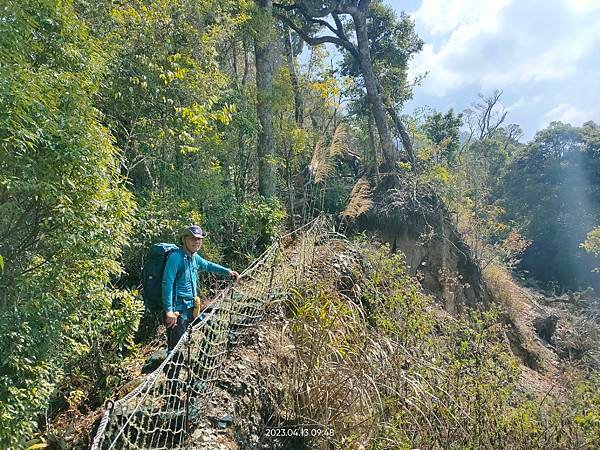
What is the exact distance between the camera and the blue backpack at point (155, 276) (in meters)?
3.18

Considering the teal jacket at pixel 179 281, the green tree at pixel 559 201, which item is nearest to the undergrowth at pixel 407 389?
the teal jacket at pixel 179 281

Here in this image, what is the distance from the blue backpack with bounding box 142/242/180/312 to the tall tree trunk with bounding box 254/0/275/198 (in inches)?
163

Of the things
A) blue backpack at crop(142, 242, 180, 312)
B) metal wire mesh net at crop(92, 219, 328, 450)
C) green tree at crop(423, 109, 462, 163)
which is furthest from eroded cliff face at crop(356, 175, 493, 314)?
green tree at crop(423, 109, 462, 163)

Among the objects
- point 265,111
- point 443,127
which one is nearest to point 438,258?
point 265,111

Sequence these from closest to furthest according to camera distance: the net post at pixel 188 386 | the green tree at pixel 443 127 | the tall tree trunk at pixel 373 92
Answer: the net post at pixel 188 386
the tall tree trunk at pixel 373 92
the green tree at pixel 443 127

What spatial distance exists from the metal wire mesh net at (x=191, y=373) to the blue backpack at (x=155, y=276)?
0.36m

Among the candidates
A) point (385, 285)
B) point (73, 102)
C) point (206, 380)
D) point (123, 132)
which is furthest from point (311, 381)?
point (123, 132)

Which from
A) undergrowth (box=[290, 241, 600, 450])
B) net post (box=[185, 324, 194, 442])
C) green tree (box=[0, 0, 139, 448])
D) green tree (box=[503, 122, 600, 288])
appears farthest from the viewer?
green tree (box=[503, 122, 600, 288])

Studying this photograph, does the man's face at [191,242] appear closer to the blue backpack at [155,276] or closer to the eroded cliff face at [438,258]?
the blue backpack at [155,276]

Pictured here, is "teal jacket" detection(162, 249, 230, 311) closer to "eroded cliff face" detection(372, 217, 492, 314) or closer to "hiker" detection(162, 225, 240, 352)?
"hiker" detection(162, 225, 240, 352)

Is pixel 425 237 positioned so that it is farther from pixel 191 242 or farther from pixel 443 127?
pixel 443 127

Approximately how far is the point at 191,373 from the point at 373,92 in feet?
33.9

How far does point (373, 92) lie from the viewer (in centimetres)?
1155

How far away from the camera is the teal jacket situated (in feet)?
10.1
